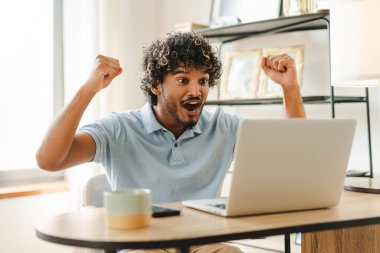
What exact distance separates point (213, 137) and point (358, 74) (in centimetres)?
51

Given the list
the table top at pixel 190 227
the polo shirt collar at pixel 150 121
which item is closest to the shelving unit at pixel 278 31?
the polo shirt collar at pixel 150 121

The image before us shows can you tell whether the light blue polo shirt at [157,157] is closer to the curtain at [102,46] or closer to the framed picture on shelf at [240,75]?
the framed picture on shelf at [240,75]

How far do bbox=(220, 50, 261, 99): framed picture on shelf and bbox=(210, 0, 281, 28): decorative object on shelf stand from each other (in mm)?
159

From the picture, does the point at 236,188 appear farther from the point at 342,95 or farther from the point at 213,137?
the point at 342,95

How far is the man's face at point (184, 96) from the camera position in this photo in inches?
66.6

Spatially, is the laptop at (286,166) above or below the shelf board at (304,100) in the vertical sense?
below

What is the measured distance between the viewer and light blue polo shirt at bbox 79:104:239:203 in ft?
5.32

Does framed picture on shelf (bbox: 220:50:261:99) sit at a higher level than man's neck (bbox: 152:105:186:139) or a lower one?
higher

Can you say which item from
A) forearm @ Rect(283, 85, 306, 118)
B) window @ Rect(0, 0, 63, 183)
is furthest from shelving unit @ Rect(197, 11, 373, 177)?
window @ Rect(0, 0, 63, 183)

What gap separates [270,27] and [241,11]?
0.66ft

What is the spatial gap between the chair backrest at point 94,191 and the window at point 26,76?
3.76 feet

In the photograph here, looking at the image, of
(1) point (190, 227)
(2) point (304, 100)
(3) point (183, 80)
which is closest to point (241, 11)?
(2) point (304, 100)

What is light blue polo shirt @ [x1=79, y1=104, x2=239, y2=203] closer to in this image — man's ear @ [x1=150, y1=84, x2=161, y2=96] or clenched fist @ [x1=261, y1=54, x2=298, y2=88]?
man's ear @ [x1=150, y1=84, x2=161, y2=96]

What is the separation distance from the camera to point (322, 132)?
117 cm
